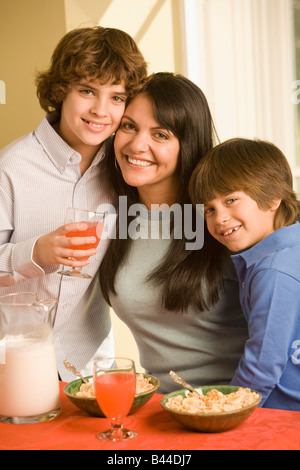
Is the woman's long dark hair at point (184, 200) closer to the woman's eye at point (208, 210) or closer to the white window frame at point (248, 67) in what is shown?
the woman's eye at point (208, 210)

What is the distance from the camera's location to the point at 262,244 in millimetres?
1599

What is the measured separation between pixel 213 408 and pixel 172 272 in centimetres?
76

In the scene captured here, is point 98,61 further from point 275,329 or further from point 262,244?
point 275,329

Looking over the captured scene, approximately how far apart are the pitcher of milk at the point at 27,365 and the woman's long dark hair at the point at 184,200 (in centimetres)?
61

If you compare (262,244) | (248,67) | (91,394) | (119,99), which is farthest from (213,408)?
(248,67)

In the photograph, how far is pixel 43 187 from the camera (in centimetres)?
196

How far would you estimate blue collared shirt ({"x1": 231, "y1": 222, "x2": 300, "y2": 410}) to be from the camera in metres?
→ 1.49

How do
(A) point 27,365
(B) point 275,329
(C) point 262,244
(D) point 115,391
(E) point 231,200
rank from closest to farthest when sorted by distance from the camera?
1. (D) point 115,391
2. (A) point 27,365
3. (B) point 275,329
4. (C) point 262,244
5. (E) point 231,200

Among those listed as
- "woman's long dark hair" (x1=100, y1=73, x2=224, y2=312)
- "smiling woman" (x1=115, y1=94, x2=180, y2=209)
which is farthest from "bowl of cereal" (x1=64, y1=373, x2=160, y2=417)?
"smiling woman" (x1=115, y1=94, x2=180, y2=209)

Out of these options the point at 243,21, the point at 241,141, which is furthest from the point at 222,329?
the point at 243,21

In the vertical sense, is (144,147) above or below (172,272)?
above

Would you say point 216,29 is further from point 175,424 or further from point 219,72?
point 175,424

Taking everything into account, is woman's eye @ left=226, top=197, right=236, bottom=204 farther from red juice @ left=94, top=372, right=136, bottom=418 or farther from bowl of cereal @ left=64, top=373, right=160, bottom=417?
red juice @ left=94, top=372, right=136, bottom=418

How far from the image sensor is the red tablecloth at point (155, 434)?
1100 millimetres
